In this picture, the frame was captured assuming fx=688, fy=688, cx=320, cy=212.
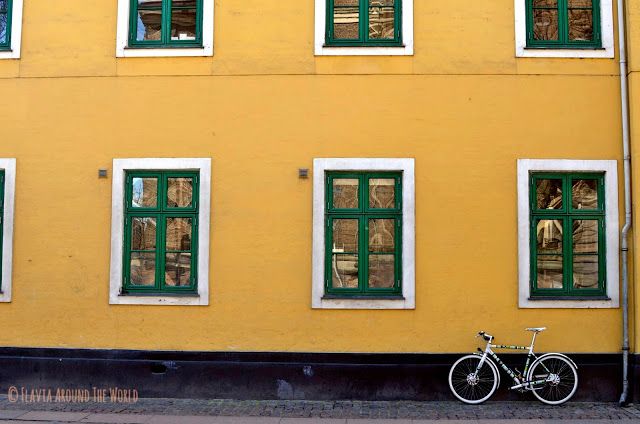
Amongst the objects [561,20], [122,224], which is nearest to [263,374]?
[122,224]

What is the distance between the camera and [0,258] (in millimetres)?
9094

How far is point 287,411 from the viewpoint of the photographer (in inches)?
325

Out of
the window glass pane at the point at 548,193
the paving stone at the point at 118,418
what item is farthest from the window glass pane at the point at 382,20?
the paving stone at the point at 118,418

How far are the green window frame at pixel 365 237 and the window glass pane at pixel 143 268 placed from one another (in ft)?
7.52

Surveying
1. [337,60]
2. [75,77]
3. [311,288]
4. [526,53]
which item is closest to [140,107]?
[75,77]

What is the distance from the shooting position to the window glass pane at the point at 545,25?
29.7ft

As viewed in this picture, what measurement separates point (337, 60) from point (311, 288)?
9.78ft

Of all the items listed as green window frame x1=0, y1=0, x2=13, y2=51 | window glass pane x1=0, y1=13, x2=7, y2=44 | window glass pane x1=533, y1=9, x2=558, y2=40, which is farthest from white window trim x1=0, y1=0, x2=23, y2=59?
window glass pane x1=533, y1=9, x2=558, y2=40

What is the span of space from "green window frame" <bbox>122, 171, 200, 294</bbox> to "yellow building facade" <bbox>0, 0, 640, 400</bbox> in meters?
0.09

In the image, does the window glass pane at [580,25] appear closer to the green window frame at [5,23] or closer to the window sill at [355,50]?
the window sill at [355,50]

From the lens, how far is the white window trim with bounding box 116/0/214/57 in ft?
29.6

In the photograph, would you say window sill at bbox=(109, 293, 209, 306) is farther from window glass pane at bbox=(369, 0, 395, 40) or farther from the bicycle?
window glass pane at bbox=(369, 0, 395, 40)

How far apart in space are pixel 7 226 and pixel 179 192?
2312mm

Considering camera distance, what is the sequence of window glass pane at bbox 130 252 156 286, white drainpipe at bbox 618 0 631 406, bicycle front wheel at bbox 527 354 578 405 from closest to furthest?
bicycle front wheel at bbox 527 354 578 405
white drainpipe at bbox 618 0 631 406
window glass pane at bbox 130 252 156 286
